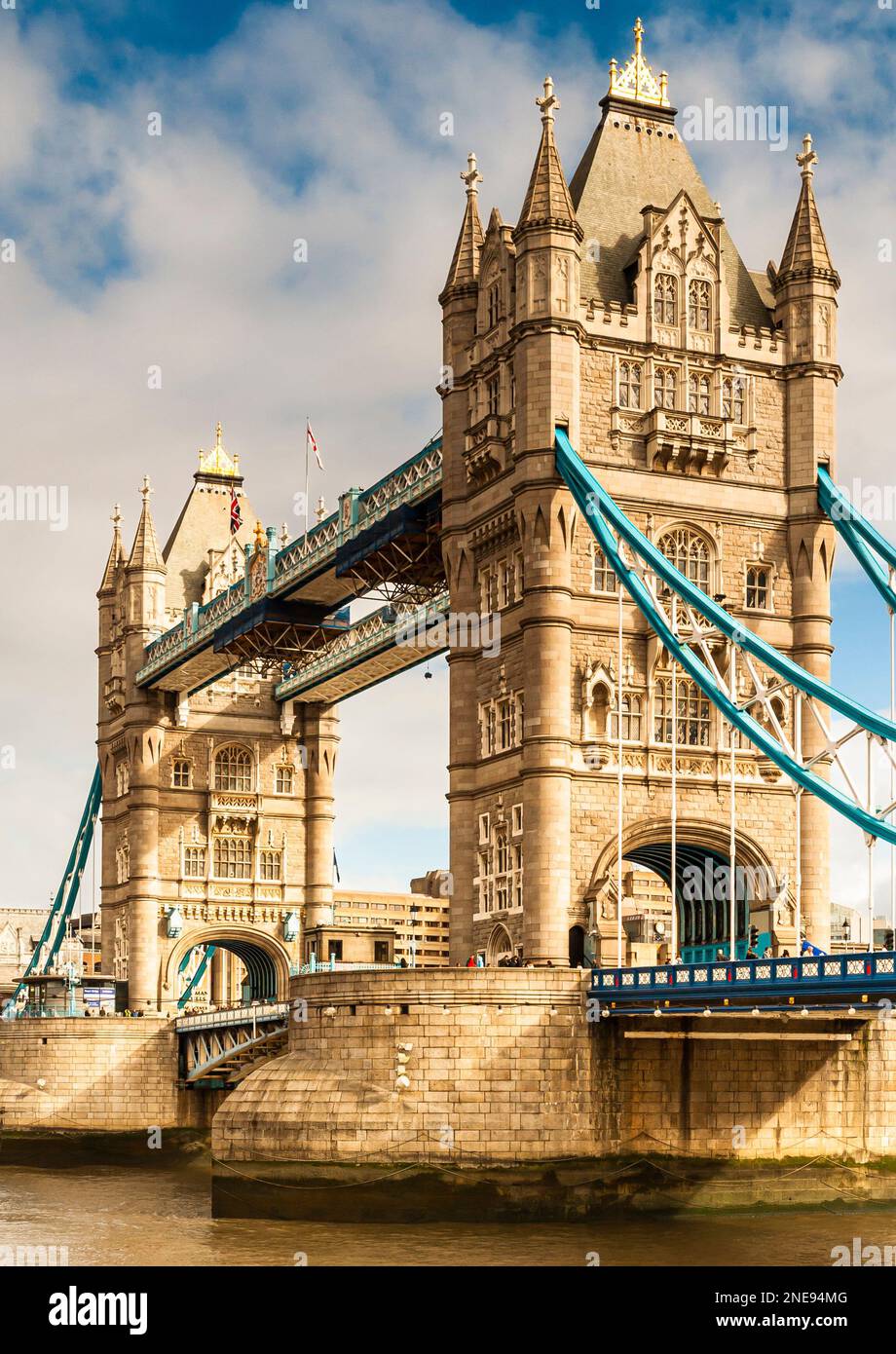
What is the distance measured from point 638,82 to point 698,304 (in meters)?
7.41

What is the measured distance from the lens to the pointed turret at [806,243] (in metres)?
51.5

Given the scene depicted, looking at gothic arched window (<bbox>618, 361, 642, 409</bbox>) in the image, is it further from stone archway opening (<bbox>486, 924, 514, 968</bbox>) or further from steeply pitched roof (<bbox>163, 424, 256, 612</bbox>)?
steeply pitched roof (<bbox>163, 424, 256, 612</bbox>)

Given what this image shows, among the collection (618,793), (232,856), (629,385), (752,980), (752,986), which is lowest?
(752,986)

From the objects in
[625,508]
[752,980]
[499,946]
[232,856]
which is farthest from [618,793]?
[232,856]

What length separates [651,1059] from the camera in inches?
1692

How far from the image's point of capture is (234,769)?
271 feet

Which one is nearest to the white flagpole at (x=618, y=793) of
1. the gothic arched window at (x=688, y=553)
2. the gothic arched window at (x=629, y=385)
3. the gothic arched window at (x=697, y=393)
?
the gothic arched window at (x=688, y=553)

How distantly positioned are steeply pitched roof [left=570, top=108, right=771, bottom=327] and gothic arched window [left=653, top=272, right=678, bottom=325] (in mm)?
750

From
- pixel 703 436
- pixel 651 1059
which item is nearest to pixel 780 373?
pixel 703 436

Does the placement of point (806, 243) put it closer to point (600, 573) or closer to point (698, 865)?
point (600, 573)

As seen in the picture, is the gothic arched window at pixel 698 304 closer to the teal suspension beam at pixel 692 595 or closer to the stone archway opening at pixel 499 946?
the teal suspension beam at pixel 692 595

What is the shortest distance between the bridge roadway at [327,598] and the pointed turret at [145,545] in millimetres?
2485
